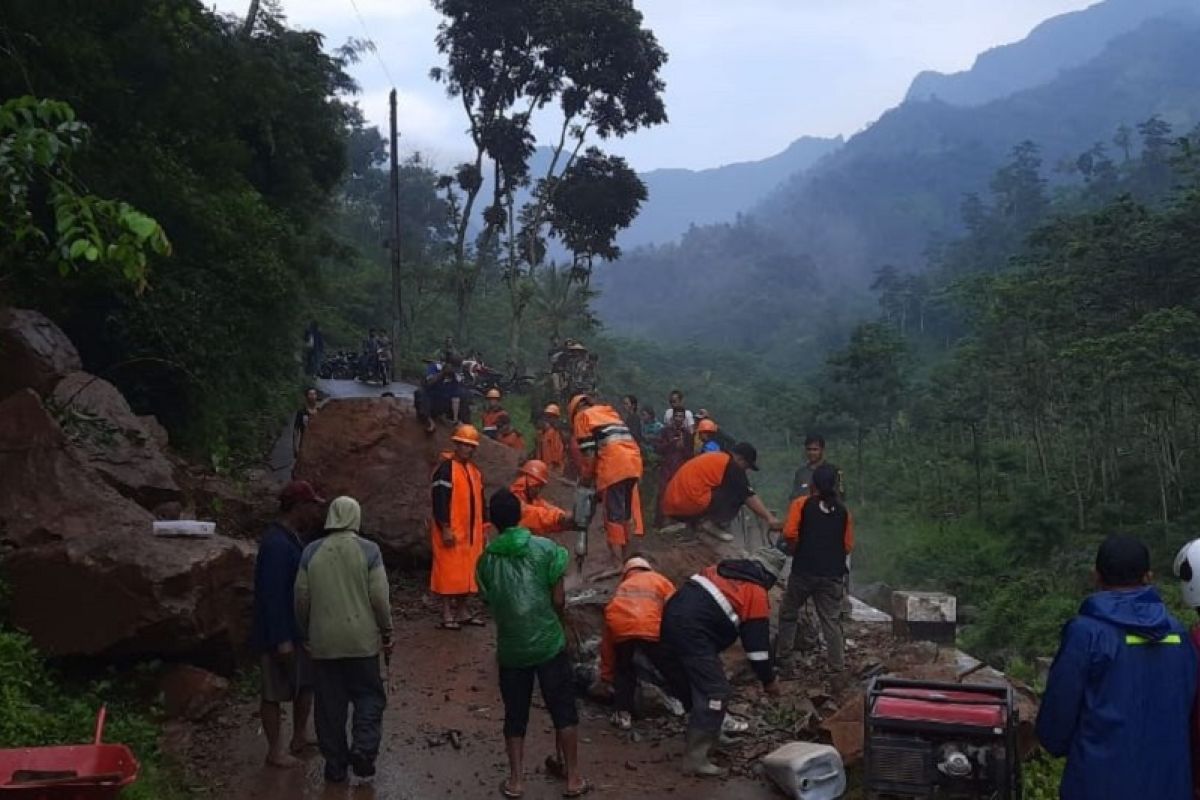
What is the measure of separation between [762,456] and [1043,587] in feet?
55.2

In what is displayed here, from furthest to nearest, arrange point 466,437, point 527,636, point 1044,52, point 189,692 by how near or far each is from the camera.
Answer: point 1044,52, point 466,437, point 189,692, point 527,636

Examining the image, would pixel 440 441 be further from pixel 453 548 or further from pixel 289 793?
pixel 289 793

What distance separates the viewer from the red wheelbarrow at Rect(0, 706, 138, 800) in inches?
143

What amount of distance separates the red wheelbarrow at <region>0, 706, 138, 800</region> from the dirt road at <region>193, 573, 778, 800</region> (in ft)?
5.98

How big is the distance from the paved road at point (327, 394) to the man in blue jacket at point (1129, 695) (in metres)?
11.4

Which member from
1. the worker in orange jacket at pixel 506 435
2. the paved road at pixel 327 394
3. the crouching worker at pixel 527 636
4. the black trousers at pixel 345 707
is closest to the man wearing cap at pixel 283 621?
the black trousers at pixel 345 707

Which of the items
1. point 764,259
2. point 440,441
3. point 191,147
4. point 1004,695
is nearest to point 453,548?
point 440,441

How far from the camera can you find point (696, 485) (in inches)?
368

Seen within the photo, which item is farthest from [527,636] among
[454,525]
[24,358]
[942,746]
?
[24,358]

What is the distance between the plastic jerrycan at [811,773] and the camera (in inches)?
224

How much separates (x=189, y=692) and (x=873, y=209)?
11011cm

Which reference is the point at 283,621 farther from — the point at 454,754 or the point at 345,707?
the point at 454,754

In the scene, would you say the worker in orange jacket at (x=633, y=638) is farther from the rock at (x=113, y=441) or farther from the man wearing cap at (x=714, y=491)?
the rock at (x=113, y=441)

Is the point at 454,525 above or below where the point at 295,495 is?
below
